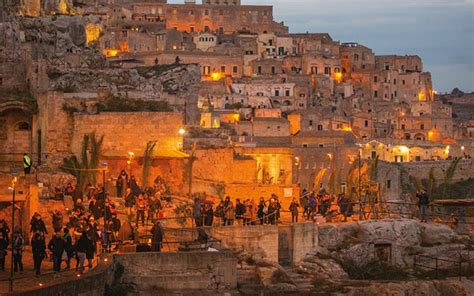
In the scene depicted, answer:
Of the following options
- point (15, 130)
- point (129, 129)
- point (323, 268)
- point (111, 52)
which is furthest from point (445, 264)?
point (111, 52)

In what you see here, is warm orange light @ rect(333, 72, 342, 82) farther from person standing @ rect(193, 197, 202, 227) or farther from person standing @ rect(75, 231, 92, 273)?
person standing @ rect(75, 231, 92, 273)

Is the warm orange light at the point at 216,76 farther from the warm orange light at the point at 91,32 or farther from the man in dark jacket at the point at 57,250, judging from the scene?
the man in dark jacket at the point at 57,250

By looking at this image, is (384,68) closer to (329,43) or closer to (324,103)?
(329,43)

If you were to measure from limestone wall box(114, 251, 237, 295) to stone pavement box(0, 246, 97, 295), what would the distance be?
2.86ft

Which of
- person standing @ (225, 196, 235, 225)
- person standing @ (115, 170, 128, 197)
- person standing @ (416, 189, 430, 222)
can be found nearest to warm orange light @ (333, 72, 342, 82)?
person standing @ (416, 189, 430, 222)

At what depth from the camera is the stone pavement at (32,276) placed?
17.3 m

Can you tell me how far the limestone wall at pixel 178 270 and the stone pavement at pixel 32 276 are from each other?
0.87 m

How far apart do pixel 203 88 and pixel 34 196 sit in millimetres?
54799

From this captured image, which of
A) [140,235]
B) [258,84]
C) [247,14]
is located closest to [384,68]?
[247,14]

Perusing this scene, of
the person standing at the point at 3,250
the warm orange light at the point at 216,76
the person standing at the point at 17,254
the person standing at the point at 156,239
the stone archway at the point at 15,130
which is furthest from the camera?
the warm orange light at the point at 216,76

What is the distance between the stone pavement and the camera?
1735 cm

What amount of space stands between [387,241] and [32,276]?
468 inches

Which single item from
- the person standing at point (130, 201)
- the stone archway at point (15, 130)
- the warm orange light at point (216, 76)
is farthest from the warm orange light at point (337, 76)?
the person standing at point (130, 201)

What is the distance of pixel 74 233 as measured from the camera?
72.6ft
